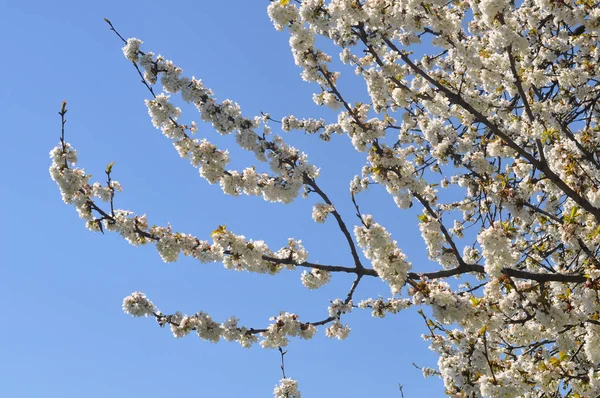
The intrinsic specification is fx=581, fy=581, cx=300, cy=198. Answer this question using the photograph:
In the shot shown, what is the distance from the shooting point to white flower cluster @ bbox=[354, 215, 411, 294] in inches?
241

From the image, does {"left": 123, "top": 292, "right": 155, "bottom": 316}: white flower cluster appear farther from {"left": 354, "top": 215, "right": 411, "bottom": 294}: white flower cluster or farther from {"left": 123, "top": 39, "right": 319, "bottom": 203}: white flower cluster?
{"left": 354, "top": 215, "right": 411, "bottom": 294}: white flower cluster

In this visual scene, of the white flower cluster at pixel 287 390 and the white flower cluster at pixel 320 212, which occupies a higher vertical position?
the white flower cluster at pixel 320 212

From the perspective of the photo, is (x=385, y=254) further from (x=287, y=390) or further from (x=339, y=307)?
(x=287, y=390)

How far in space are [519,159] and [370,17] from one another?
12.2 ft

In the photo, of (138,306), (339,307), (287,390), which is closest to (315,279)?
(339,307)

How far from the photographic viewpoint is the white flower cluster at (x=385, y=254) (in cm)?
612

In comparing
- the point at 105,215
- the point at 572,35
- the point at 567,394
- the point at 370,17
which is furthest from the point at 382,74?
the point at 567,394

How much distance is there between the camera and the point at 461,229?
35.0ft

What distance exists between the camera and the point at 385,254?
6.18 metres

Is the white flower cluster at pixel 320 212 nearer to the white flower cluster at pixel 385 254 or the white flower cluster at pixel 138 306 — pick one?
the white flower cluster at pixel 385 254

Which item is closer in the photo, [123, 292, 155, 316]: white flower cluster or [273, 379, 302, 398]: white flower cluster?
[123, 292, 155, 316]: white flower cluster

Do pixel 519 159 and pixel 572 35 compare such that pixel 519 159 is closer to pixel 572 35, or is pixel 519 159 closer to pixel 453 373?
pixel 572 35

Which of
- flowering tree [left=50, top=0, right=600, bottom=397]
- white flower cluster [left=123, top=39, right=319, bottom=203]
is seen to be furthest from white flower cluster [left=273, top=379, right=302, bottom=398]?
white flower cluster [left=123, top=39, right=319, bottom=203]

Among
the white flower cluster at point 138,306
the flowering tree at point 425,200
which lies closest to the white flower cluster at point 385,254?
the flowering tree at point 425,200
